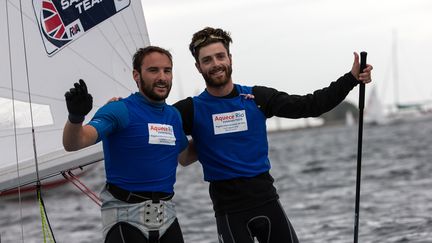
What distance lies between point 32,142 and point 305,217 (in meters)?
9.52

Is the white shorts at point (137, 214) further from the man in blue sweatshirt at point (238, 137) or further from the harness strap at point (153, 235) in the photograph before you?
A: the man in blue sweatshirt at point (238, 137)

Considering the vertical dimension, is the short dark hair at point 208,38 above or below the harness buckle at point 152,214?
above

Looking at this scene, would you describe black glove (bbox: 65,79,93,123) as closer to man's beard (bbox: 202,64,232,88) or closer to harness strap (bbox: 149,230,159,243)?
harness strap (bbox: 149,230,159,243)

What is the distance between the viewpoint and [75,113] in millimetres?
3777

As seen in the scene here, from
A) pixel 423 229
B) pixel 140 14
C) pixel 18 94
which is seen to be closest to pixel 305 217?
pixel 423 229

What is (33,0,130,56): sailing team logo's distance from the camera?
5238mm

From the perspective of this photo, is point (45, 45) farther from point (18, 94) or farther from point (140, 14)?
point (140, 14)

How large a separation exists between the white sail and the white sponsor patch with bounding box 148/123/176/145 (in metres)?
0.80

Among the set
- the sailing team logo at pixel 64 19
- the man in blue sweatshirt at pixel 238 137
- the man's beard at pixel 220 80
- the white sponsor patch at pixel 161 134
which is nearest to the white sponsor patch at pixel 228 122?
the man in blue sweatshirt at pixel 238 137

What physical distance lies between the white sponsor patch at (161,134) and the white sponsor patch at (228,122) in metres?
0.49

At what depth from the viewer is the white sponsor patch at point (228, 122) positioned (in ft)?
15.9

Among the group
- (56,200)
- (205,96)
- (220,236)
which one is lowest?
(56,200)

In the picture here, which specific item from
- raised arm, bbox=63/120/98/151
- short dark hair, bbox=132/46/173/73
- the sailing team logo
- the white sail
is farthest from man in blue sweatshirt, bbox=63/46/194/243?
the sailing team logo

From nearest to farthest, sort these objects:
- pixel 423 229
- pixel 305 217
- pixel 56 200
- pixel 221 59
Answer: pixel 221 59 → pixel 423 229 → pixel 305 217 → pixel 56 200
